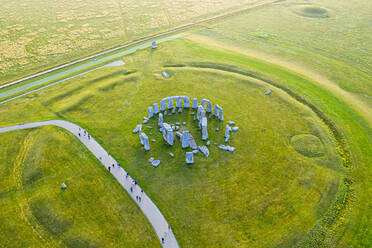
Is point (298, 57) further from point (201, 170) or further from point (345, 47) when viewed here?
point (201, 170)

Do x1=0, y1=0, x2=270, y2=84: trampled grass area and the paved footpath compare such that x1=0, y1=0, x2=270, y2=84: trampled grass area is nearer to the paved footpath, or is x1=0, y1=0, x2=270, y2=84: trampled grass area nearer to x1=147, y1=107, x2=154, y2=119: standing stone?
the paved footpath

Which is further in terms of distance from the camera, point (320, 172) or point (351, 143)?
point (351, 143)

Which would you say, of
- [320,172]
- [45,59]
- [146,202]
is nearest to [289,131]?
[320,172]

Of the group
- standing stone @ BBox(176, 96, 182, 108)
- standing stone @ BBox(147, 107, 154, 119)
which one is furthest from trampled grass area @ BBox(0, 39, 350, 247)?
standing stone @ BBox(147, 107, 154, 119)

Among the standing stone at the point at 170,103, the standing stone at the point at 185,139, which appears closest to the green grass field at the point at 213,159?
the standing stone at the point at 185,139

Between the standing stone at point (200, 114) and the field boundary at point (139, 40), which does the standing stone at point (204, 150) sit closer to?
the standing stone at point (200, 114)

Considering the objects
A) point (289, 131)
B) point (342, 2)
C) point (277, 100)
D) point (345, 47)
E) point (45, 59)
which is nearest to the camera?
point (289, 131)

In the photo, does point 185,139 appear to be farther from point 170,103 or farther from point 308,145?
point 308,145
